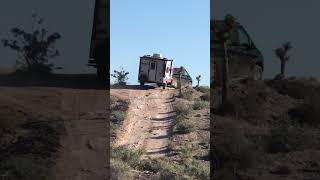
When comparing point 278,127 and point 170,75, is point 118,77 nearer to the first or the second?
point 170,75

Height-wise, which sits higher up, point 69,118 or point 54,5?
point 54,5

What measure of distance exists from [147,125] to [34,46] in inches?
137

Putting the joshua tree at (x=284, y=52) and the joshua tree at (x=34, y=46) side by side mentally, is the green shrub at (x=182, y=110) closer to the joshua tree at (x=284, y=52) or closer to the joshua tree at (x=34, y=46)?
the joshua tree at (x=284, y=52)

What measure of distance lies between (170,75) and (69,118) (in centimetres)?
832

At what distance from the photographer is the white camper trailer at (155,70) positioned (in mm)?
16906

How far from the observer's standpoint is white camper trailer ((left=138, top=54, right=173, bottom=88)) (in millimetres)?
16906

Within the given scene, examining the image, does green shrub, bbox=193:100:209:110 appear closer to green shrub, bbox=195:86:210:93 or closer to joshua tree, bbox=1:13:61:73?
green shrub, bbox=195:86:210:93

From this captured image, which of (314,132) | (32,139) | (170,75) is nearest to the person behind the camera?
(32,139)

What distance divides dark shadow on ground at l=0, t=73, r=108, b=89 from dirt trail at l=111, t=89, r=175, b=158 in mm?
1638

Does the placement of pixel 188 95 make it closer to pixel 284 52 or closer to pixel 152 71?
pixel 152 71

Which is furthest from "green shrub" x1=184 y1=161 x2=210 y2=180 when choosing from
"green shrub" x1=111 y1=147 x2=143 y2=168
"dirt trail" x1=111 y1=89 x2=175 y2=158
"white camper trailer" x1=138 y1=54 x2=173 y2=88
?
"white camper trailer" x1=138 y1=54 x2=173 y2=88

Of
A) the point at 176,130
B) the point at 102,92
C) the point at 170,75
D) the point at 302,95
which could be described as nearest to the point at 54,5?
the point at 102,92

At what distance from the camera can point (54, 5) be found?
1151 centimetres

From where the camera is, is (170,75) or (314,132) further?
(170,75)
